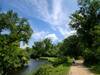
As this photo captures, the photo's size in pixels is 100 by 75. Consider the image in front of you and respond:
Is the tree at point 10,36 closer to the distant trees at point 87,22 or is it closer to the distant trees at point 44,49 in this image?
the distant trees at point 87,22

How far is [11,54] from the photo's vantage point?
59.2 meters

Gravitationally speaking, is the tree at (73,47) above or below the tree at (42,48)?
below

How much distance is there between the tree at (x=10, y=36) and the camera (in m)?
56.7

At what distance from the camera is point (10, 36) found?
192 feet

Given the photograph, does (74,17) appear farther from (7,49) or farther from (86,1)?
(7,49)

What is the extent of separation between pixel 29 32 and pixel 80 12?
13.6 metres

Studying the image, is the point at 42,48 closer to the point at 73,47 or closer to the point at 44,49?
the point at 44,49

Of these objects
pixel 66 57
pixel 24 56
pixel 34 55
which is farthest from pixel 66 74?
pixel 34 55

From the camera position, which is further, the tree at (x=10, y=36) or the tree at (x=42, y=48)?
the tree at (x=42, y=48)

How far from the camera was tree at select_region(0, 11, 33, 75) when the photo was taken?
5670 cm

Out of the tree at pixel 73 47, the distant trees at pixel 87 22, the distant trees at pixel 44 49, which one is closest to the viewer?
the distant trees at pixel 87 22

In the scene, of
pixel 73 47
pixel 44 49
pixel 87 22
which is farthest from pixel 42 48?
pixel 87 22

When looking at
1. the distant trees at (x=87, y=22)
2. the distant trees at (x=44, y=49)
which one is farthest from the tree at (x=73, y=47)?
the distant trees at (x=44, y=49)

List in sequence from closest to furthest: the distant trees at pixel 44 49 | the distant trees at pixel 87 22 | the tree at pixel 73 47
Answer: the distant trees at pixel 87 22 → the tree at pixel 73 47 → the distant trees at pixel 44 49
